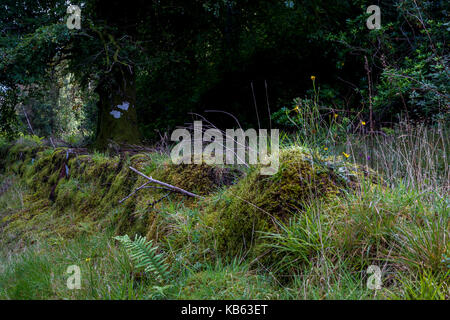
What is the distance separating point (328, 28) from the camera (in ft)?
22.2

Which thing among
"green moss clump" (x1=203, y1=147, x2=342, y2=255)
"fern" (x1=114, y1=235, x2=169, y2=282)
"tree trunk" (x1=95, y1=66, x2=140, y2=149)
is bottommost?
"fern" (x1=114, y1=235, x2=169, y2=282)

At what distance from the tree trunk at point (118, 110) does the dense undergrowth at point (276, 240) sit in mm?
3421

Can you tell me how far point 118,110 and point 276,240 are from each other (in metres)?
5.61

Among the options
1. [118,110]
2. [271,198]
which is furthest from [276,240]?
[118,110]

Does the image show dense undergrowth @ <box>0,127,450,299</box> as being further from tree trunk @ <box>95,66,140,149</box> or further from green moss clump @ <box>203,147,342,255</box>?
tree trunk @ <box>95,66,140,149</box>

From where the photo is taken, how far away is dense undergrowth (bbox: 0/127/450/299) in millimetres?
1599

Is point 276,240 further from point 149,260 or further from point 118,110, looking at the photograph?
point 118,110

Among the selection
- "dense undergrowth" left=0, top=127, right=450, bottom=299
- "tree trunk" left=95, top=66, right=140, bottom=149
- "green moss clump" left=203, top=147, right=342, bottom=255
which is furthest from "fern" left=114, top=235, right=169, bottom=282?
"tree trunk" left=95, top=66, right=140, bottom=149

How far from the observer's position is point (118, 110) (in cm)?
654

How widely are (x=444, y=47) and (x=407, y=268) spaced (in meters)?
5.25

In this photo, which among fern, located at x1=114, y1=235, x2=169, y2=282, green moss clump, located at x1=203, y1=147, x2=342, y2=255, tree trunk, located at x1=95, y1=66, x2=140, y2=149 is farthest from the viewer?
tree trunk, located at x1=95, y1=66, x2=140, y2=149

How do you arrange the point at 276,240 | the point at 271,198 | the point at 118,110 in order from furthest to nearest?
the point at 118,110 < the point at 271,198 < the point at 276,240

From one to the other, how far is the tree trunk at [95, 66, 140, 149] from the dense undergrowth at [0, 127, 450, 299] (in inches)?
135
